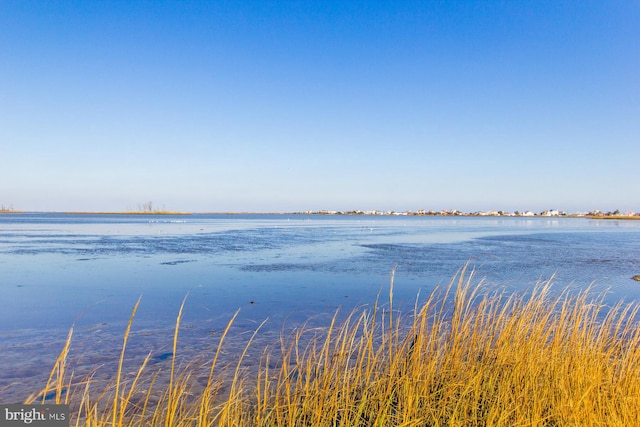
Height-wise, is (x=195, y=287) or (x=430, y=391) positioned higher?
(x=430, y=391)

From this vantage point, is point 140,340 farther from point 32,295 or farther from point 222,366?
point 32,295

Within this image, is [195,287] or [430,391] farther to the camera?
[195,287]

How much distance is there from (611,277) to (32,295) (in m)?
17.2

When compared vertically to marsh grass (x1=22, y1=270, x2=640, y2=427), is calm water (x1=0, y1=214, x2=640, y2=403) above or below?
below

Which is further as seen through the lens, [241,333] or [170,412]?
[241,333]

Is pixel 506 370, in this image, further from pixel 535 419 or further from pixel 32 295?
pixel 32 295

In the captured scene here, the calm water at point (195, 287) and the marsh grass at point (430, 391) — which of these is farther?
the calm water at point (195, 287)

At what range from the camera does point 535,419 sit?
Result: 12.0 feet

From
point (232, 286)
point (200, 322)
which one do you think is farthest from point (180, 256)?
point (200, 322)

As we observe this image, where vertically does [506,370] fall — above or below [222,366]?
above

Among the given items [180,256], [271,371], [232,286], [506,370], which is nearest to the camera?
[506,370]

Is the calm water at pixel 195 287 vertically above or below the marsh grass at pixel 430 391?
below

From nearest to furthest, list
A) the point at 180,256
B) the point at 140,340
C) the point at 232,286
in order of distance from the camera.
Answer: the point at 140,340, the point at 232,286, the point at 180,256

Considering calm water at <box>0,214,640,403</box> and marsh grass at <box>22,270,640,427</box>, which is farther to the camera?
calm water at <box>0,214,640,403</box>
